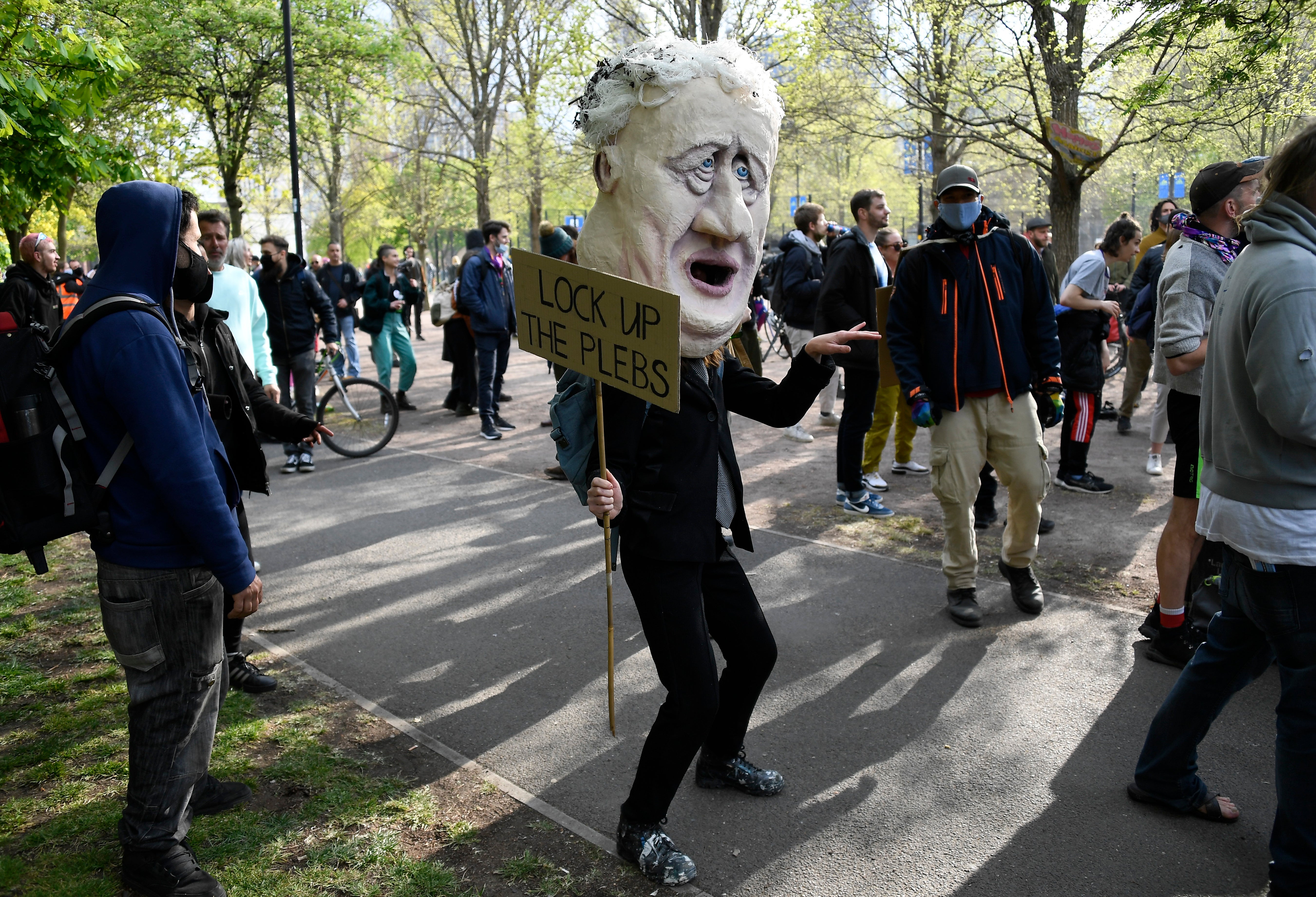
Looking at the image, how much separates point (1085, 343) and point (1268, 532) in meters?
5.11

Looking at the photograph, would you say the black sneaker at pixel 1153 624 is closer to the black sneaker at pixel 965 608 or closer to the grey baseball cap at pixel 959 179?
the black sneaker at pixel 965 608

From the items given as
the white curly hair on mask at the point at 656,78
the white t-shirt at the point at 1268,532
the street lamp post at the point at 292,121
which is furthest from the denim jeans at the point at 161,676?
the street lamp post at the point at 292,121

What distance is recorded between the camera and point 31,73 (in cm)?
461

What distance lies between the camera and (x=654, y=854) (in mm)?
2941

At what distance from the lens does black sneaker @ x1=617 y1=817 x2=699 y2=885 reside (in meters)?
2.91

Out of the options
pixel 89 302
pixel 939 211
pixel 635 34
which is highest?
pixel 635 34

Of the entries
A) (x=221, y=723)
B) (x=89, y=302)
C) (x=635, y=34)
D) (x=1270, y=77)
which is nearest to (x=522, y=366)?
(x=635, y=34)

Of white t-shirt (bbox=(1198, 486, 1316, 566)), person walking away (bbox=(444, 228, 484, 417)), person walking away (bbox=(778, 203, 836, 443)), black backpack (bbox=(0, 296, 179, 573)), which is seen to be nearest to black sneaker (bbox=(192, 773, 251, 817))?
black backpack (bbox=(0, 296, 179, 573))

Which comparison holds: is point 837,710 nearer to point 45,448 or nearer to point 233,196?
point 45,448

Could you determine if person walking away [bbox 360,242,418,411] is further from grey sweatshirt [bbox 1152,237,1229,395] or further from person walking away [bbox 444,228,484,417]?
grey sweatshirt [bbox 1152,237,1229,395]

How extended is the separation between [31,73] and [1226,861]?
5.98 meters

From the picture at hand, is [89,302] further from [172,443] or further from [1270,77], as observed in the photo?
[1270,77]

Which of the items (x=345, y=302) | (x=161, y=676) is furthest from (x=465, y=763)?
(x=345, y=302)

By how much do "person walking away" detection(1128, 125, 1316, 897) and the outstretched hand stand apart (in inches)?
40.8
